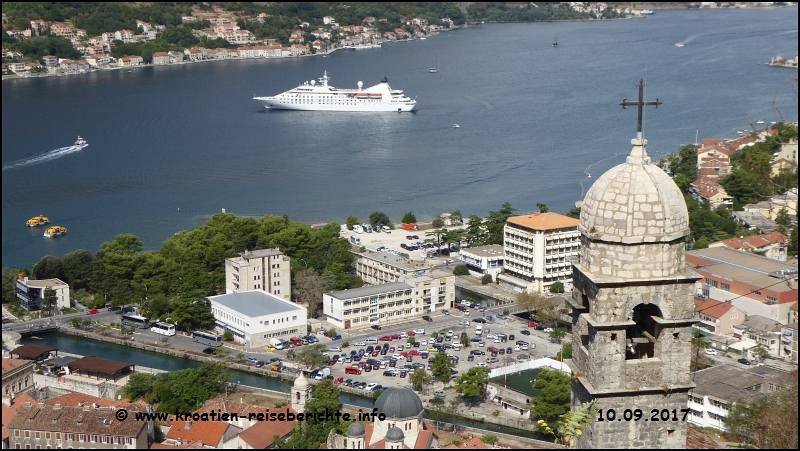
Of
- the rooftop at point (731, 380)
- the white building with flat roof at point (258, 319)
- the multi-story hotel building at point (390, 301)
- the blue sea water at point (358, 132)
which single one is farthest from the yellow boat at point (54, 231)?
the rooftop at point (731, 380)

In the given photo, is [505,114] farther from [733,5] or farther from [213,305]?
[733,5]

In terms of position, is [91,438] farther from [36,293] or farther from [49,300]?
[36,293]

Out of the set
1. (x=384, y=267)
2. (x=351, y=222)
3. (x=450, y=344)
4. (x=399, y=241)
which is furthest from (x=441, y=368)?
(x=351, y=222)

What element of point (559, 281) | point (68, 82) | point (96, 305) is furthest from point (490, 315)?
point (68, 82)

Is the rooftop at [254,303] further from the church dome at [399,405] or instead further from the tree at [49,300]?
the church dome at [399,405]

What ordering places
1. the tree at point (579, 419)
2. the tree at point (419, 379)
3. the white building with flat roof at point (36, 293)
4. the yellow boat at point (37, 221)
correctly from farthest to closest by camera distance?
the yellow boat at point (37, 221) → the white building with flat roof at point (36, 293) → the tree at point (419, 379) → the tree at point (579, 419)

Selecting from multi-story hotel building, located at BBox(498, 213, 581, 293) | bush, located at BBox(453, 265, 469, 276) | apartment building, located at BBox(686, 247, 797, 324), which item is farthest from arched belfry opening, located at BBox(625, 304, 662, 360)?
bush, located at BBox(453, 265, 469, 276)
